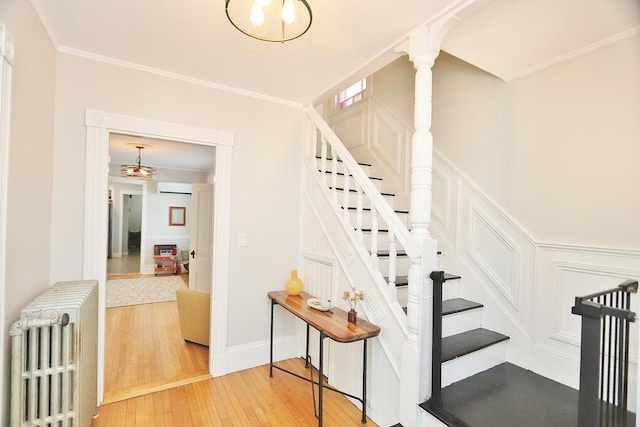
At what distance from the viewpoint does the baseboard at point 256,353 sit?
2805mm

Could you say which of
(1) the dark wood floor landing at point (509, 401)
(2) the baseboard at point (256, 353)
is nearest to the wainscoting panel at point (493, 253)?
(1) the dark wood floor landing at point (509, 401)

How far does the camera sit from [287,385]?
2596mm

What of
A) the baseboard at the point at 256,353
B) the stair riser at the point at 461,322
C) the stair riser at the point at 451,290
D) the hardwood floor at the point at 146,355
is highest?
the stair riser at the point at 451,290

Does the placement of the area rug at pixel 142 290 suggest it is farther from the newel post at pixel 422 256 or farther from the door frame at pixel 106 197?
the newel post at pixel 422 256

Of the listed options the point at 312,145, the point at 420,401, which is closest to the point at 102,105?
the point at 312,145

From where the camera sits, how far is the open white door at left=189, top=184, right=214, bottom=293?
168 inches

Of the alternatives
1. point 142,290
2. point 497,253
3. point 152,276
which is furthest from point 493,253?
point 152,276

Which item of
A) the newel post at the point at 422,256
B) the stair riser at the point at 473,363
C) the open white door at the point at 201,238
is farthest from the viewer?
the open white door at the point at 201,238

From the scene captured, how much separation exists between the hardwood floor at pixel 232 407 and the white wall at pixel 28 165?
96 centimetres

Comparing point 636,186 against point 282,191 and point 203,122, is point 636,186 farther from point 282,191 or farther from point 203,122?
point 203,122

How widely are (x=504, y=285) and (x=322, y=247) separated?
5.09 ft

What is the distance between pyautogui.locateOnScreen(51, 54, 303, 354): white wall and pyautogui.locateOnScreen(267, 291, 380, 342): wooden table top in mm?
418

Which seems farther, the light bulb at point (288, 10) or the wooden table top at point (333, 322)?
the wooden table top at point (333, 322)

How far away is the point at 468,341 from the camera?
2262mm
